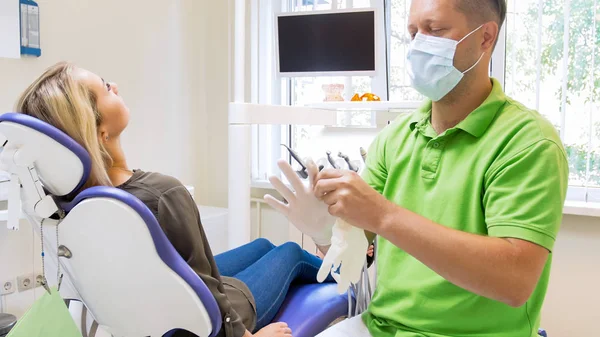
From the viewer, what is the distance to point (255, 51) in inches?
130

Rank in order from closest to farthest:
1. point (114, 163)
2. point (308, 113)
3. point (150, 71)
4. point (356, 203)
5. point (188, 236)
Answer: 1. point (356, 203)
2. point (188, 236)
3. point (114, 163)
4. point (308, 113)
5. point (150, 71)

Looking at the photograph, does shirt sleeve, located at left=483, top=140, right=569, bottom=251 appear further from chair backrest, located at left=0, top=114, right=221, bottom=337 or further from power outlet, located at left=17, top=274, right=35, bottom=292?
power outlet, located at left=17, top=274, right=35, bottom=292

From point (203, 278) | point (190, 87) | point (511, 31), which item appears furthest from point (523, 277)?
point (190, 87)

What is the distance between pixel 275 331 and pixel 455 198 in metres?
0.60

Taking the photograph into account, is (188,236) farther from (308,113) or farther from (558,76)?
(558,76)

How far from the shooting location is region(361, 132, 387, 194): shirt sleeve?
4.58 ft

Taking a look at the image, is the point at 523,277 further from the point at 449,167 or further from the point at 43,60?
the point at 43,60

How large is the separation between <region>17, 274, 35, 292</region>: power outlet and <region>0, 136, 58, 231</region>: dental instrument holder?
1482 millimetres

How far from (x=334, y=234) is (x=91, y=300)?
1.84 ft

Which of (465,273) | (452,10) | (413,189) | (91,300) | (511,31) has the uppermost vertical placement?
(511,31)

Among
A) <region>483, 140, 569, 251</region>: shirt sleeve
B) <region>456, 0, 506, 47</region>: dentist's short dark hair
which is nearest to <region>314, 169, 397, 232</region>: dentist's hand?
<region>483, 140, 569, 251</region>: shirt sleeve

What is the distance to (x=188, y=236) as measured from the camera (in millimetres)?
1260

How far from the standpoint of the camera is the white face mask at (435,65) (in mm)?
1234

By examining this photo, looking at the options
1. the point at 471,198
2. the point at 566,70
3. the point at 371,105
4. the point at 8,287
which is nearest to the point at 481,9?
the point at 471,198
